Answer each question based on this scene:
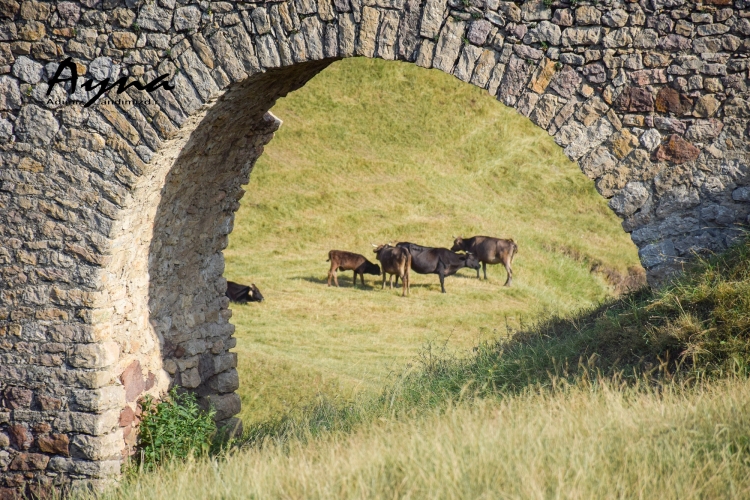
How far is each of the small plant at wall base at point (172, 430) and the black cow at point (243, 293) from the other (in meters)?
8.53

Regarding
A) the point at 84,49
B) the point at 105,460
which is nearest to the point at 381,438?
the point at 105,460

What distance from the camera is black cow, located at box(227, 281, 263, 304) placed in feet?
53.7

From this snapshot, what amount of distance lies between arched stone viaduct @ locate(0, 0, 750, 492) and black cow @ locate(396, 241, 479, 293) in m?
12.0

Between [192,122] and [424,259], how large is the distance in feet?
42.6

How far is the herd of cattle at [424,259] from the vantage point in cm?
1841

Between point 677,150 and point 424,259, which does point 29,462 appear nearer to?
point 677,150

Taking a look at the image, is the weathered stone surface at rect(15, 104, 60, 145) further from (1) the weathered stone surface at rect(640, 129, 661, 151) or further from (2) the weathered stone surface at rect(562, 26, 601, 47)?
(1) the weathered stone surface at rect(640, 129, 661, 151)

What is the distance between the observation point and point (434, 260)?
63.0ft

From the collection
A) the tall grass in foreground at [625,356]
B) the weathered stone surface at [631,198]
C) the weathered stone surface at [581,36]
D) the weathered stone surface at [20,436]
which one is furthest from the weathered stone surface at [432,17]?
the weathered stone surface at [20,436]

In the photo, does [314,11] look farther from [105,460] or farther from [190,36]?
[105,460]

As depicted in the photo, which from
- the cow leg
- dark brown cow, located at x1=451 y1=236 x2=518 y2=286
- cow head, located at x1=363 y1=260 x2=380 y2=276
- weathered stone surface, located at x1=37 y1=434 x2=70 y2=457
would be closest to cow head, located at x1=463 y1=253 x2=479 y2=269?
dark brown cow, located at x1=451 y1=236 x2=518 y2=286

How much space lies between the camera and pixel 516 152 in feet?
94.5

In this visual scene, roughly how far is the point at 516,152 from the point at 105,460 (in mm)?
23865

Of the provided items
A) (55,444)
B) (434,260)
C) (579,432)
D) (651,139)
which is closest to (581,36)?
(651,139)
